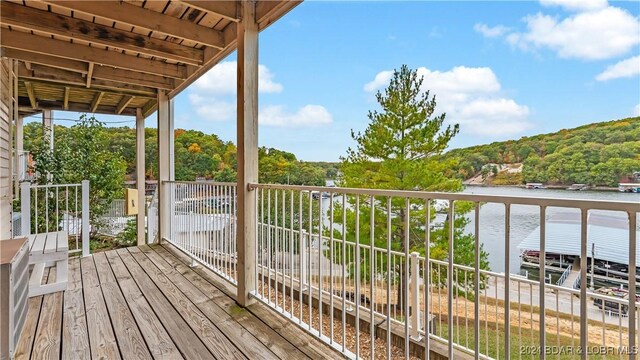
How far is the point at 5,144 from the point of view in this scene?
2.80 meters

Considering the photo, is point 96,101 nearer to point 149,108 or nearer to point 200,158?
point 149,108

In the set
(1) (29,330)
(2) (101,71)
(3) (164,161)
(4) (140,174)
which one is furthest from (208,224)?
(4) (140,174)

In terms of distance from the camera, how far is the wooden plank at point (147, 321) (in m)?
1.80

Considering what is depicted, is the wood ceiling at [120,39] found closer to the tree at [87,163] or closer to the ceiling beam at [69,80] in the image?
the ceiling beam at [69,80]

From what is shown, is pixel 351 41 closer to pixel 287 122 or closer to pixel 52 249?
pixel 287 122

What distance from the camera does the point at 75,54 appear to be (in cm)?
312

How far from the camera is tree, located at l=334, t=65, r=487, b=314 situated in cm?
858

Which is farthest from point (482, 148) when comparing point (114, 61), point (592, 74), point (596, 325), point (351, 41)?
point (351, 41)

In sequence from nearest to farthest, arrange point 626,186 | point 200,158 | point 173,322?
point 173,322
point 626,186
point 200,158

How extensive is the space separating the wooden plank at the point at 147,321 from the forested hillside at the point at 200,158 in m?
3.70

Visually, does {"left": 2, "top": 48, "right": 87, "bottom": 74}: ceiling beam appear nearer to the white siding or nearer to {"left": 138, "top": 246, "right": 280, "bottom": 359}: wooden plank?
the white siding

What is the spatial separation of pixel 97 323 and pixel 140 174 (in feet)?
13.8

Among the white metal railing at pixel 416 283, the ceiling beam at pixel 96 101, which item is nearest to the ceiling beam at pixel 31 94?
the ceiling beam at pixel 96 101

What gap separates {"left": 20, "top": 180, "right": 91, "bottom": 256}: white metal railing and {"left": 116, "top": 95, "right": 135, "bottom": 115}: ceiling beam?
150cm
